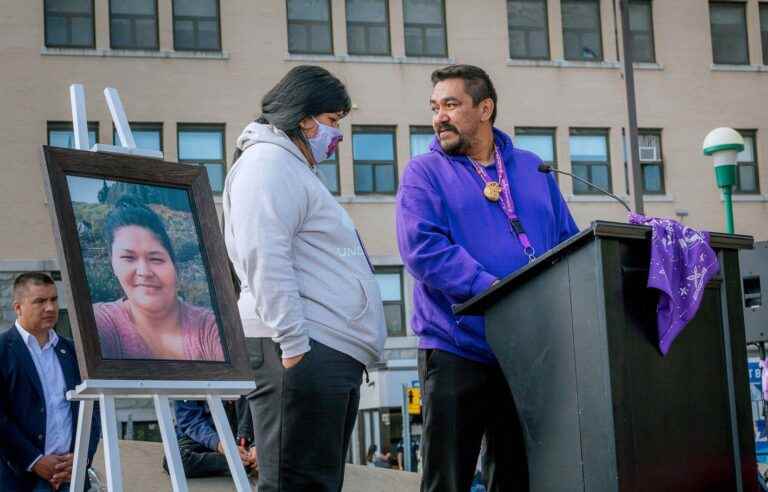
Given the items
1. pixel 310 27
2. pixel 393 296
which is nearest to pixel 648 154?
pixel 393 296

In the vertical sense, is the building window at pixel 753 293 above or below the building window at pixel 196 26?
below

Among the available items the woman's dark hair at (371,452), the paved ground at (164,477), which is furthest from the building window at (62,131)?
the paved ground at (164,477)

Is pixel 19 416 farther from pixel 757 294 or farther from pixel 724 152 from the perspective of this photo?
pixel 724 152

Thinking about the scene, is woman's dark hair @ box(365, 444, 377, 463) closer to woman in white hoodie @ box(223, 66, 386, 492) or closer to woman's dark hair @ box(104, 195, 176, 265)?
woman's dark hair @ box(104, 195, 176, 265)

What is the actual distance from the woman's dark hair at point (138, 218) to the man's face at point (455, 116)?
1147 mm

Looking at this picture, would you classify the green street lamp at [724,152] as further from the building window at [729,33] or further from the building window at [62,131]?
the building window at [729,33]

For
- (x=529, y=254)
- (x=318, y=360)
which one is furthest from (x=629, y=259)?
(x=318, y=360)

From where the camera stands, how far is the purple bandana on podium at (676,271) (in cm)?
443

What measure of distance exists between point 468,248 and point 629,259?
2.76ft

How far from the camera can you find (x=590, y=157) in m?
33.3

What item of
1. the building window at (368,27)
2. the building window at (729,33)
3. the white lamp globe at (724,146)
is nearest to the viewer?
the white lamp globe at (724,146)

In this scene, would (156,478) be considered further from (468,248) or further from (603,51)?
(603,51)

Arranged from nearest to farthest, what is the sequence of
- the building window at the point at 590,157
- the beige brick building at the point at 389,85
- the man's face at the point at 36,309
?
the man's face at the point at 36,309
the beige brick building at the point at 389,85
the building window at the point at 590,157

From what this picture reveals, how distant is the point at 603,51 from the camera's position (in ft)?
111
